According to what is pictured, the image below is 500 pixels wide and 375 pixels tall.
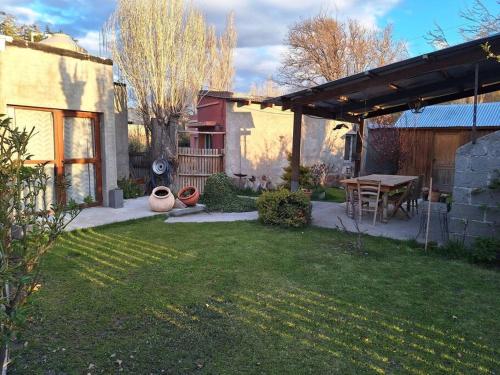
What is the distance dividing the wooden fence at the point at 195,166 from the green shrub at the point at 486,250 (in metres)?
7.50

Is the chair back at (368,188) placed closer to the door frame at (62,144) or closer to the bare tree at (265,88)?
the door frame at (62,144)

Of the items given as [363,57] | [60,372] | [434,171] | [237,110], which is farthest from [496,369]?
[363,57]

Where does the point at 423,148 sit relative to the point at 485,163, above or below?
above

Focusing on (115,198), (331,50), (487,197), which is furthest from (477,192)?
(331,50)

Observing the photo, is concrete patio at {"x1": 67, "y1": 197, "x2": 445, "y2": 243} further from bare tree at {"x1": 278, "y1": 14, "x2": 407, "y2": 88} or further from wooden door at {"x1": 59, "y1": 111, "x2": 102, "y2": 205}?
bare tree at {"x1": 278, "y1": 14, "x2": 407, "y2": 88}

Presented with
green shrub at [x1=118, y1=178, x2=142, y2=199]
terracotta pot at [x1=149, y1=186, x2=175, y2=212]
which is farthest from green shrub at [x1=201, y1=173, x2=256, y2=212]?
green shrub at [x1=118, y1=178, x2=142, y2=199]

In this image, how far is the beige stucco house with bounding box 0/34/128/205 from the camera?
6.49m

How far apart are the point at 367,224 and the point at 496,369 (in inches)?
188

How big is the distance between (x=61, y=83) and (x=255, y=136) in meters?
6.54

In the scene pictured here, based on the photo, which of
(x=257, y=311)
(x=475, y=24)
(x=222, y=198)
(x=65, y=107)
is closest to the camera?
(x=257, y=311)

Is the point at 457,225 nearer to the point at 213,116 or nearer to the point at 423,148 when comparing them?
the point at 213,116

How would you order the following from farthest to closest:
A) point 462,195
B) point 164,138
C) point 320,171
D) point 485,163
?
point 320,171, point 164,138, point 462,195, point 485,163

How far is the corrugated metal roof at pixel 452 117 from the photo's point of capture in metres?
13.2

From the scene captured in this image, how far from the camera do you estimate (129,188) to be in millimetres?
9711
